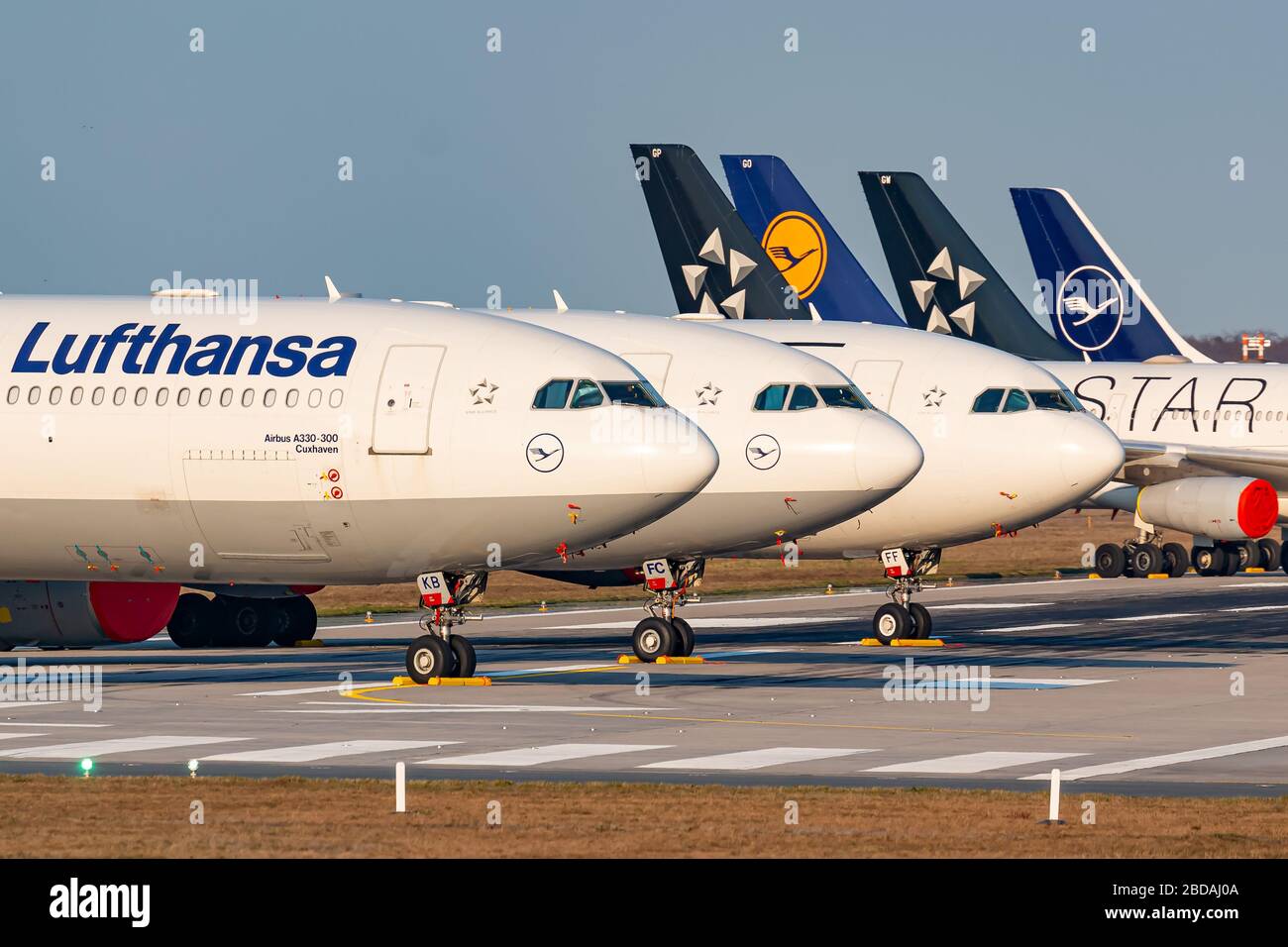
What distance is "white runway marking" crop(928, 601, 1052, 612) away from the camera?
59219 mm

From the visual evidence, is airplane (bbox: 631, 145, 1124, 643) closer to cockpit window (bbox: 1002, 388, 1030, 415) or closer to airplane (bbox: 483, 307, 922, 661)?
cockpit window (bbox: 1002, 388, 1030, 415)

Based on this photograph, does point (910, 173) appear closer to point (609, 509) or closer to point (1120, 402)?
point (1120, 402)

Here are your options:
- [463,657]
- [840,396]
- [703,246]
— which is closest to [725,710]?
[463,657]

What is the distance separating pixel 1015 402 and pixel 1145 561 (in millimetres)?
27071

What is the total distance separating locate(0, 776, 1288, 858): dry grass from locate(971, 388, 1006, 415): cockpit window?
2337cm

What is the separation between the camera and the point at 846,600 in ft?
209

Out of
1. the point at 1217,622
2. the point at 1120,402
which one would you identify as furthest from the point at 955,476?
the point at 1120,402

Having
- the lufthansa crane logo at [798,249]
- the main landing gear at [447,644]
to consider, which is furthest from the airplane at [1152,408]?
the main landing gear at [447,644]

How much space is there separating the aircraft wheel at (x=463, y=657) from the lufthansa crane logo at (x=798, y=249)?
31461 millimetres

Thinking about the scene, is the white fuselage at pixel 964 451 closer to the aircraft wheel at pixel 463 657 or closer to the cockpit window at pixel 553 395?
the cockpit window at pixel 553 395

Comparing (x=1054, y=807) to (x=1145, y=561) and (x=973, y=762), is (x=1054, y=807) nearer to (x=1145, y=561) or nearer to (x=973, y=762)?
(x=973, y=762)

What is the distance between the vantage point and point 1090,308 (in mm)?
87625
